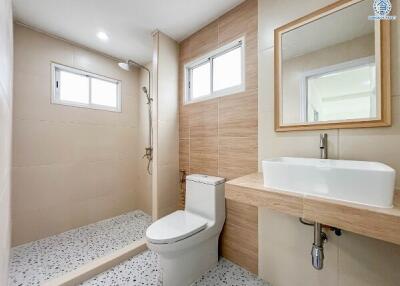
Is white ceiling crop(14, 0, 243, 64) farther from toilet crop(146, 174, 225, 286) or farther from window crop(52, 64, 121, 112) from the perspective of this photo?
toilet crop(146, 174, 225, 286)

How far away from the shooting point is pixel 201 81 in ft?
6.76

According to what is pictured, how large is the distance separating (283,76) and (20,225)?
9.26 ft

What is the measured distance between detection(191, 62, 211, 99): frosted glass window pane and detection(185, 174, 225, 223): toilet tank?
3.09ft

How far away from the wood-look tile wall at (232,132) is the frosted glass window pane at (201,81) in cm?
15

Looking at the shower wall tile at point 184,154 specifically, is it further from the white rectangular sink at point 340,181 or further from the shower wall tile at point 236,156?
the white rectangular sink at point 340,181

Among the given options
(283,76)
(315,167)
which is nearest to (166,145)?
(283,76)

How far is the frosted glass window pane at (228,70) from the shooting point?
1.68 metres

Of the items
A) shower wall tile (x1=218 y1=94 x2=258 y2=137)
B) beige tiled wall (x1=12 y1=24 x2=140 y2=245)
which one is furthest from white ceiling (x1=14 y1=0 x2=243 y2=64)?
shower wall tile (x1=218 y1=94 x2=258 y2=137)

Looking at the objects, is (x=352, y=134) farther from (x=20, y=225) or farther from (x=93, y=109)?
(x=20, y=225)

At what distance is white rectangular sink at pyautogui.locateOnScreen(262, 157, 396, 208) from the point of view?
70 cm

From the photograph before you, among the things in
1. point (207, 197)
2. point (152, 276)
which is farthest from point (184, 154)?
point (152, 276)

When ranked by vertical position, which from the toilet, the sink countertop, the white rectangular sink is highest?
the white rectangular sink

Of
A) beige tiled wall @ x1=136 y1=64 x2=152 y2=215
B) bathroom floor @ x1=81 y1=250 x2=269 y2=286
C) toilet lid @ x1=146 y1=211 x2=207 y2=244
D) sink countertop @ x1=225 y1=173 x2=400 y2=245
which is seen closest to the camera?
sink countertop @ x1=225 y1=173 x2=400 y2=245

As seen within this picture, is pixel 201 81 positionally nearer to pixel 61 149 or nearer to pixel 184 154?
pixel 184 154
